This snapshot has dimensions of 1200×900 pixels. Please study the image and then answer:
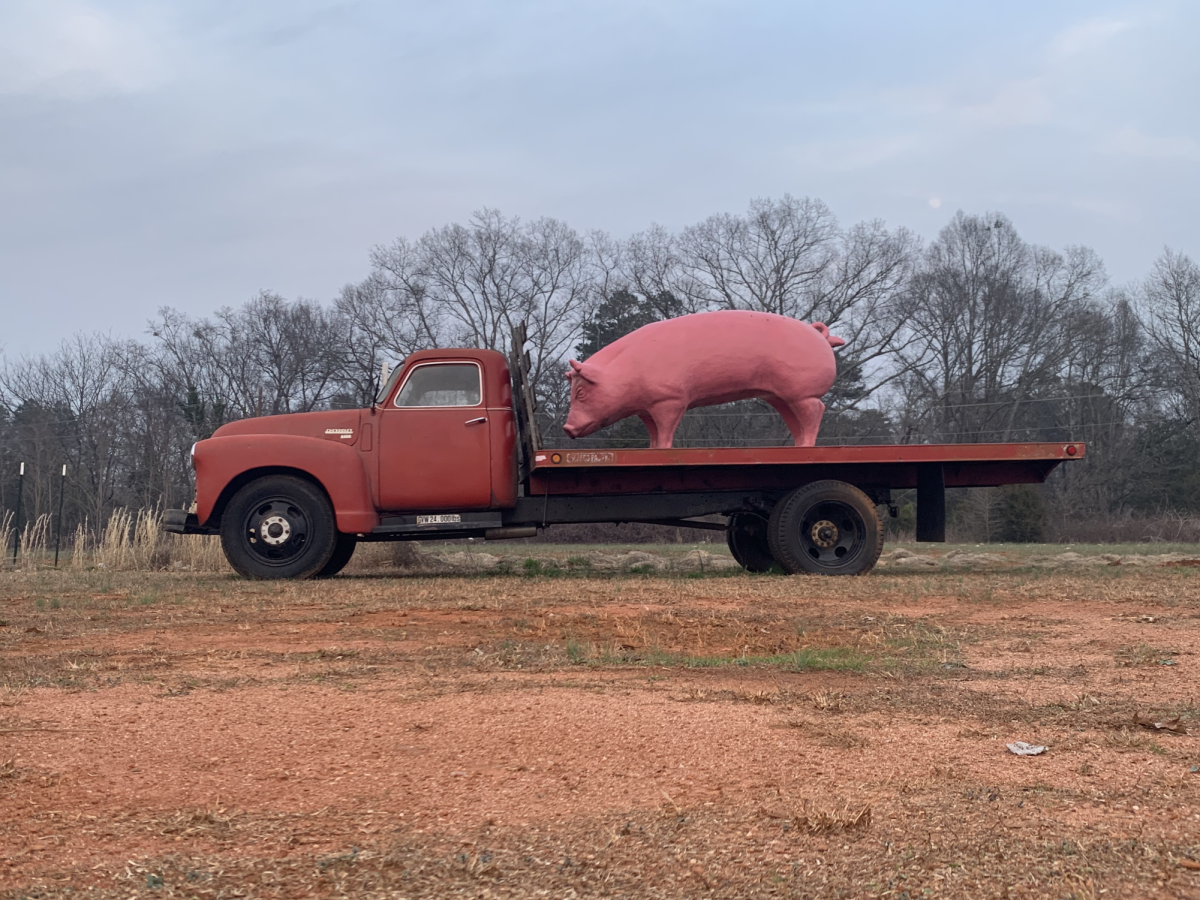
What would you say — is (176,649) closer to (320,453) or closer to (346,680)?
(346,680)

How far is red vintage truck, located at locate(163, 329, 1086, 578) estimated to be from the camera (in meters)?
10.5

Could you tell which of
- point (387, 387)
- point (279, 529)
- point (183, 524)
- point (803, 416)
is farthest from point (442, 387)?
point (803, 416)

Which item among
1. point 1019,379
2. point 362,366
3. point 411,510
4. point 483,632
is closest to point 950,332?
point 1019,379

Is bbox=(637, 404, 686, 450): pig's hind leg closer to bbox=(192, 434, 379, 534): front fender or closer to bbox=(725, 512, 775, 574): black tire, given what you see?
bbox=(725, 512, 775, 574): black tire

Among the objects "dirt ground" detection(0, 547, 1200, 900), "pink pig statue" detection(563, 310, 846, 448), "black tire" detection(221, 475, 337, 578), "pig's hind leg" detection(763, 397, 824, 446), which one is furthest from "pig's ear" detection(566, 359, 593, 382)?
"dirt ground" detection(0, 547, 1200, 900)

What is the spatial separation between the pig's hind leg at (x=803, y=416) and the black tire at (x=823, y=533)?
0.89 meters

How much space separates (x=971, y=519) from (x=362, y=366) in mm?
21422

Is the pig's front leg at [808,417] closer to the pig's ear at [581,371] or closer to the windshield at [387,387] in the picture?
the pig's ear at [581,371]

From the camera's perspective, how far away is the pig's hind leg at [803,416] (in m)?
11.6

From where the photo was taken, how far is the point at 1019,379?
40.1 meters

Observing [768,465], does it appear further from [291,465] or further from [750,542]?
[291,465]

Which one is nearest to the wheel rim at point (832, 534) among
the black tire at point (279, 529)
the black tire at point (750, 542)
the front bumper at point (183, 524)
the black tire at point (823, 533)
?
the black tire at point (823, 533)

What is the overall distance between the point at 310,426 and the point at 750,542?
191 inches

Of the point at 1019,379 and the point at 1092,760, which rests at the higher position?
the point at 1019,379
